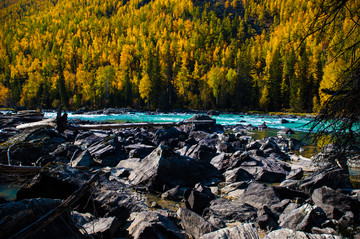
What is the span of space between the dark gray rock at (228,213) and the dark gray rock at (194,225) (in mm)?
476

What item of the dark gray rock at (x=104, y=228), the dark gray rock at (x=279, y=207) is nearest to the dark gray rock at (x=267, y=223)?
the dark gray rock at (x=279, y=207)

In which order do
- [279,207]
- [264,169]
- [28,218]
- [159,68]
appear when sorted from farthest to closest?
[159,68], [264,169], [279,207], [28,218]

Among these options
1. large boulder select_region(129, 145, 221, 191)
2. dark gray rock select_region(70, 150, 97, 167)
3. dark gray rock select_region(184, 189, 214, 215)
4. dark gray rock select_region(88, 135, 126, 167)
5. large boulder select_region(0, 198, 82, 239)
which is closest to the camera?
large boulder select_region(0, 198, 82, 239)

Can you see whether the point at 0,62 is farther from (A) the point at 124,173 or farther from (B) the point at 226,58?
(A) the point at 124,173

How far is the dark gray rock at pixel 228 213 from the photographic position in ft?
14.7

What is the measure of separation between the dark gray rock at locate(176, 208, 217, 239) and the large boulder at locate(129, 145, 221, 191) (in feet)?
6.97

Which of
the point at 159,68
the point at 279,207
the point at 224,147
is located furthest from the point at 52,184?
the point at 159,68

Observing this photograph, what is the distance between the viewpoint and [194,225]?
392cm

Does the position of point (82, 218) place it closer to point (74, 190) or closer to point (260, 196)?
point (74, 190)

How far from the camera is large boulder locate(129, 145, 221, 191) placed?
645 centimetres

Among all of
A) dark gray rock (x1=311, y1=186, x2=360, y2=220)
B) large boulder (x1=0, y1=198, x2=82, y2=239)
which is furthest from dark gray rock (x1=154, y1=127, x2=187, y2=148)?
large boulder (x1=0, y1=198, x2=82, y2=239)

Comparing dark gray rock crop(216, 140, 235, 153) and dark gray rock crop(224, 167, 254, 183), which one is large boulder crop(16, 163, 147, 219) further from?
dark gray rock crop(216, 140, 235, 153)

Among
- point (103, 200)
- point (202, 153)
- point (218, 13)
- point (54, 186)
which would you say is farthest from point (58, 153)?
point (218, 13)

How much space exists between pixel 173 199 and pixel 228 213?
1.69 m
